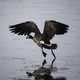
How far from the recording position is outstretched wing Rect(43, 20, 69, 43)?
177 centimetres

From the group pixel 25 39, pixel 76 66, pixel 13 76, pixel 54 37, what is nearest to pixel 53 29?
pixel 54 37

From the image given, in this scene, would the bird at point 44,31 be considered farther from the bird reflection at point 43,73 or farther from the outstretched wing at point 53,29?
the bird reflection at point 43,73

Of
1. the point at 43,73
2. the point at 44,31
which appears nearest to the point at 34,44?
the point at 44,31

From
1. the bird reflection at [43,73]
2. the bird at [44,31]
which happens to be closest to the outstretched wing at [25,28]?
the bird at [44,31]

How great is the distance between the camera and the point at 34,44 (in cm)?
178

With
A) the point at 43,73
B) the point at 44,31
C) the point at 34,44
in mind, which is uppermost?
the point at 44,31

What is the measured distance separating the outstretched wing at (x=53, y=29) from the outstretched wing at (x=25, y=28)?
3.0 inches

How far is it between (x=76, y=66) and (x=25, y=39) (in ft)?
1.60

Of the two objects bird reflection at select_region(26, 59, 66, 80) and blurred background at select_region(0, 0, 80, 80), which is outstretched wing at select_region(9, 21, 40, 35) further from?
bird reflection at select_region(26, 59, 66, 80)

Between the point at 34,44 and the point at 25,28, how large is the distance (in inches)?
6.2

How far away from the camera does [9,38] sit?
1812 millimetres

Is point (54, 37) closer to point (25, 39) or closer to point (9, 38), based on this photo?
point (25, 39)

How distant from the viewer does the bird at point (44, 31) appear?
176 cm

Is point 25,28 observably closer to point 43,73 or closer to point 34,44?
point 34,44
